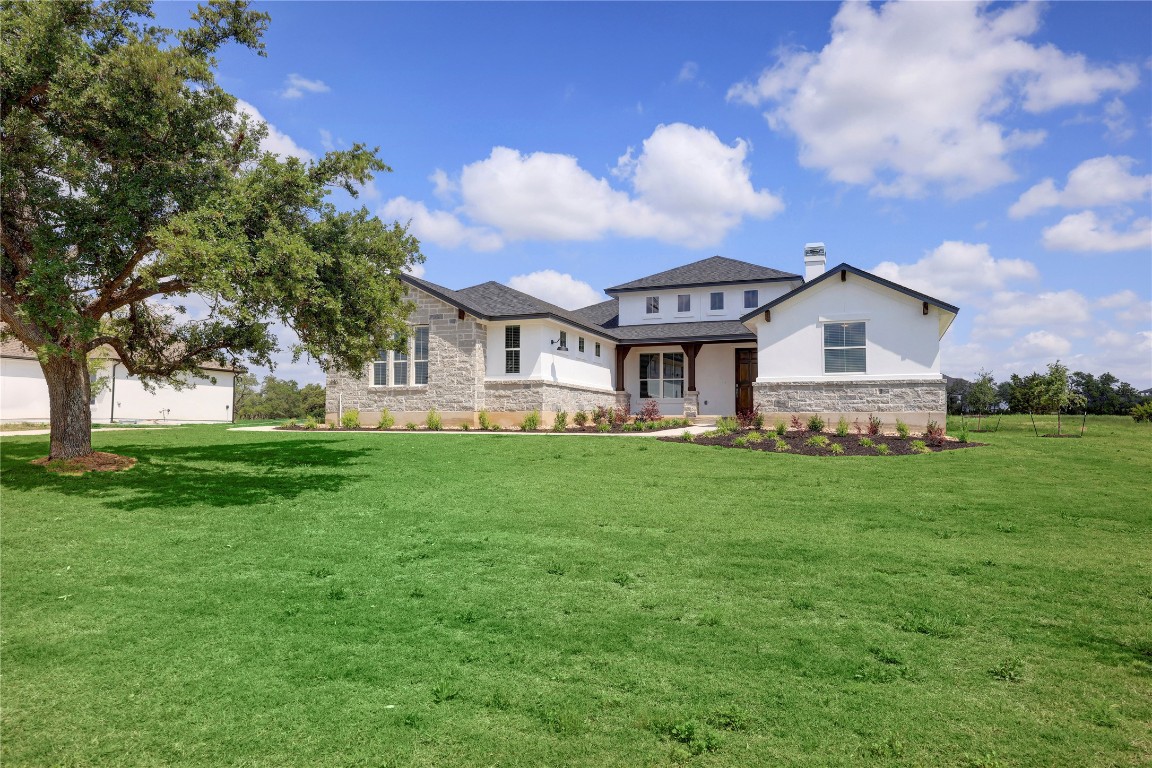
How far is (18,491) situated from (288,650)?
29.7 feet

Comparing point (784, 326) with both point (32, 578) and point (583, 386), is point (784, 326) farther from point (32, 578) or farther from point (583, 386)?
point (32, 578)

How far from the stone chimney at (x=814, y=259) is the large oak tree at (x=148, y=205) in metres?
19.9

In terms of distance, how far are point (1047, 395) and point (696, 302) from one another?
14544 mm

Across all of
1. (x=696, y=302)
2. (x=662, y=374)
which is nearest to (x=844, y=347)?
(x=662, y=374)

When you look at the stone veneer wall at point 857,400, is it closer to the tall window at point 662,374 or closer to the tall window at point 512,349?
the tall window at point 662,374

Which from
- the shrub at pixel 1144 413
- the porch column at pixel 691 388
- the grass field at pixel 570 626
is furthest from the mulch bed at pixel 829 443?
the shrub at pixel 1144 413

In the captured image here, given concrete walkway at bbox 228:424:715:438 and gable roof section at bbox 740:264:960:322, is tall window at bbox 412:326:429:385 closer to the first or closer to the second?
concrete walkway at bbox 228:424:715:438

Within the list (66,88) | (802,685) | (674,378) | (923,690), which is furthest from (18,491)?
(674,378)

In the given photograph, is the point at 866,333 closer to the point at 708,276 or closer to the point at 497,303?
the point at 708,276

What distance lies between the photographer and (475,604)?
6.05m

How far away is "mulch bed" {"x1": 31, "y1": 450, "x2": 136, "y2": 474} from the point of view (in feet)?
40.9

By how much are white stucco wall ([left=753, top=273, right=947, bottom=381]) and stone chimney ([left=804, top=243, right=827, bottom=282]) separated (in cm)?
555

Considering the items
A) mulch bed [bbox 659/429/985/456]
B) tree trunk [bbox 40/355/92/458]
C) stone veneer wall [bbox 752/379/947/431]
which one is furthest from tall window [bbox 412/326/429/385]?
stone veneer wall [bbox 752/379/947/431]

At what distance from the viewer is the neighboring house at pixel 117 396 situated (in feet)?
94.1
